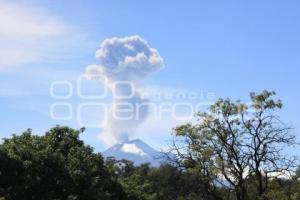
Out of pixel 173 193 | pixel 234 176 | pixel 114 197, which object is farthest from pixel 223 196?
pixel 173 193

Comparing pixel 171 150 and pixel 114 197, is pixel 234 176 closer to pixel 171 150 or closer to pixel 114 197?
pixel 171 150

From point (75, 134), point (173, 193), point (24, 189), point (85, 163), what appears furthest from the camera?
point (173, 193)

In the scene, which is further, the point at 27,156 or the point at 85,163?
the point at 85,163

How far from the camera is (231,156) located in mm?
35000

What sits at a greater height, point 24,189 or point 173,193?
point 173,193

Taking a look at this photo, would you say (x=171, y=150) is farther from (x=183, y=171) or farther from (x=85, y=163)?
(x=85, y=163)

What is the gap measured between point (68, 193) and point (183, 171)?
7.57 metres

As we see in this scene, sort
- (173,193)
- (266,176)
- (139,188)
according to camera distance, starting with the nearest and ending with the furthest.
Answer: (266,176), (139,188), (173,193)

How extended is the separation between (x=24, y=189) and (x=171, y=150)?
31.7ft

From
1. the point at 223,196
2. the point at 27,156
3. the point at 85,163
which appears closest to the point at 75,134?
the point at 85,163

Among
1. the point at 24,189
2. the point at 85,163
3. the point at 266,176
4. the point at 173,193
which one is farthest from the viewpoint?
the point at 173,193

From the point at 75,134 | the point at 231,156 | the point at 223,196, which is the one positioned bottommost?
the point at 223,196

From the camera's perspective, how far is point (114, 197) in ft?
136

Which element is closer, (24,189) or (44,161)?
(24,189)
